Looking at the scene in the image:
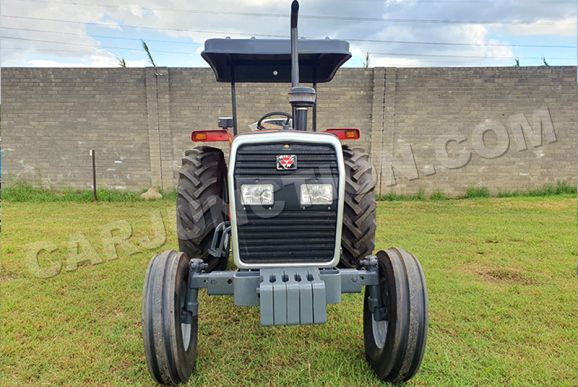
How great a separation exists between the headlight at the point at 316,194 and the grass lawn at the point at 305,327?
3.29 feet

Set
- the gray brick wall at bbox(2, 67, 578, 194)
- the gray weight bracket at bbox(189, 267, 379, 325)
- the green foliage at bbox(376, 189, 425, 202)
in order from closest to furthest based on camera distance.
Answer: the gray weight bracket at bbox(189, 267, 379, 325), the gray brick wall at bbox(2, 67, 578, 194), the green foliage at bbox(376, 189, 425, 202)

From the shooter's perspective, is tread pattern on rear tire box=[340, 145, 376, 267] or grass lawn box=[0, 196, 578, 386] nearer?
grass lawn box=[0, 196, 578, 386]

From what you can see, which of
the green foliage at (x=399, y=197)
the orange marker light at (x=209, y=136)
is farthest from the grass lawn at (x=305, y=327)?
the green foliage at (x=399, y=197)

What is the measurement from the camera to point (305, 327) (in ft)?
10.0

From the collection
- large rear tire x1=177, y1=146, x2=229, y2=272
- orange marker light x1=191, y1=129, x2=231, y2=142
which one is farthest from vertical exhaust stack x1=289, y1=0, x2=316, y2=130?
A: orange marker light x1=191, y1=129, x2=231, y2=142

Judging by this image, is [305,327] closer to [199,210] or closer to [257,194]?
[199,210]

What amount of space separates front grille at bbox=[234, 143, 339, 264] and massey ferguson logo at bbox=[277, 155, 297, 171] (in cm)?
2

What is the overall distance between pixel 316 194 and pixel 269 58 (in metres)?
1.68

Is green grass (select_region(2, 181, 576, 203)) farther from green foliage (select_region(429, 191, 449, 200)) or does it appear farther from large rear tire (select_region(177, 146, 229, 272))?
large rear tire (select_region(177, 146, 229, 272))

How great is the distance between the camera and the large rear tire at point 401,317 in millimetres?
2215

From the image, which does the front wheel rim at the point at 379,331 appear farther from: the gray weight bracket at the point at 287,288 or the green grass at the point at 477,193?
the green grass at the point at 477,193

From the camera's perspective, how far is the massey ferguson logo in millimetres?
2250

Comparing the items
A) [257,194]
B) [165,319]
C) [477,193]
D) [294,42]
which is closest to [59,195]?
[294,42]

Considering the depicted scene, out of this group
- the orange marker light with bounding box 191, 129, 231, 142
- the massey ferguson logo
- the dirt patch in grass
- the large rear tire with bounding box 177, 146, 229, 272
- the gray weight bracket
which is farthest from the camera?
the dirt patch in grass
